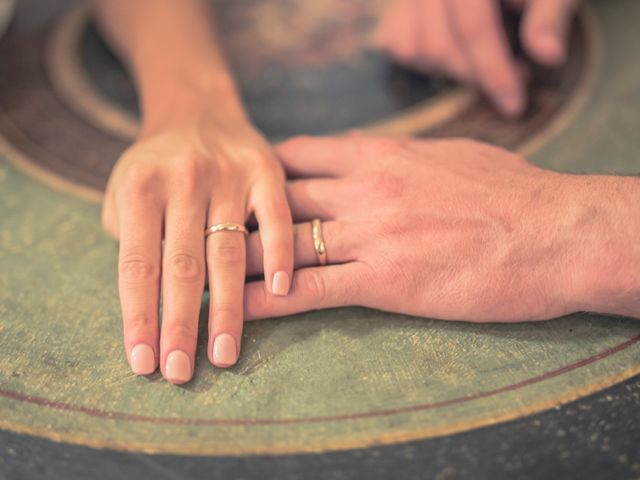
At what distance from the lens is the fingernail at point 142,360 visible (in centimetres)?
78

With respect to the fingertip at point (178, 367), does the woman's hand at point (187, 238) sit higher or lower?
higher

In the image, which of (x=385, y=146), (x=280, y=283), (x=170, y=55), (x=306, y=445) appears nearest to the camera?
(x=306, y=445)

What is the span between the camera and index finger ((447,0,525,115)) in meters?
1.17

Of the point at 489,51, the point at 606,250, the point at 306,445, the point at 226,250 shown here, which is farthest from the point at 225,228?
the point at 489,51

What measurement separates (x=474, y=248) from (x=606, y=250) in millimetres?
138

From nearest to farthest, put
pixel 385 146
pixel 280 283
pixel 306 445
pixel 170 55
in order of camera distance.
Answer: pixel 306 445 < pixel 280 283 < pixel 385 146 < pixel 170 55

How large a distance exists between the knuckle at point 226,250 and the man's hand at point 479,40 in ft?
1.81

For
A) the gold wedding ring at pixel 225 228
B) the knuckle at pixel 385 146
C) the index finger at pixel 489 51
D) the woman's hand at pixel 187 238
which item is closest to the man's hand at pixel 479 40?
the index finger at pixel 489 51

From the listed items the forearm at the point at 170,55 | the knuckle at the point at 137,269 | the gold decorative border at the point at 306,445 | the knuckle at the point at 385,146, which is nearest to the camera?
the gold decorative border at the point at 306,445

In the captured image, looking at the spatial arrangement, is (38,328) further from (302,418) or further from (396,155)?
(396,155)

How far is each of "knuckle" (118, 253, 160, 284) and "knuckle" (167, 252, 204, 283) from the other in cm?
2

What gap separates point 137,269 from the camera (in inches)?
32.3

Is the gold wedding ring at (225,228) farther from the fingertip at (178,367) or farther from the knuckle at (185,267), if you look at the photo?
the fingertip at (178,367)

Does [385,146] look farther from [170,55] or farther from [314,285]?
[170,55]
